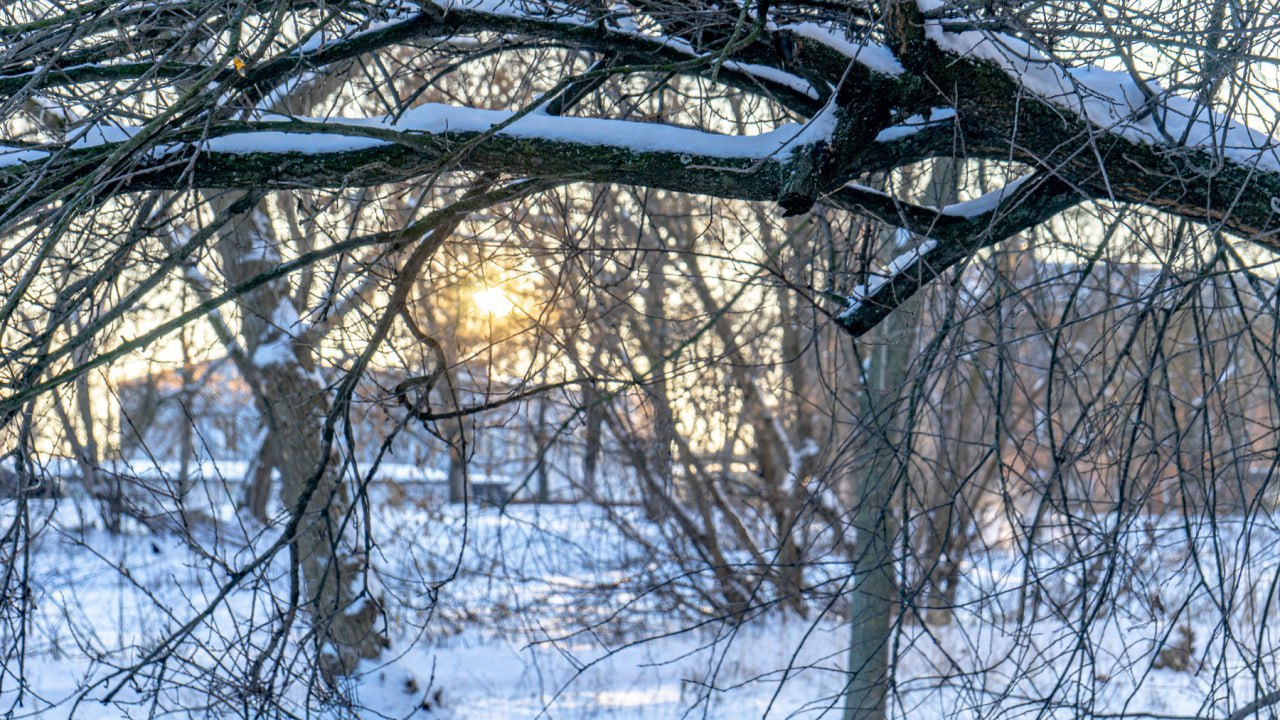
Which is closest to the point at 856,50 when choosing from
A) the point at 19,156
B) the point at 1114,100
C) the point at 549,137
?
the point at 1114,100

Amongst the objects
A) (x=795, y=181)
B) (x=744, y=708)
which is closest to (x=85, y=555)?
(x=744, y=708)

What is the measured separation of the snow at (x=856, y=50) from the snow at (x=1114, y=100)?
5.6 inches

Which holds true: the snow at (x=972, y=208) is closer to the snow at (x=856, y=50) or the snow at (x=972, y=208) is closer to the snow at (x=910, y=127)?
the snow at (x=910, y=127)

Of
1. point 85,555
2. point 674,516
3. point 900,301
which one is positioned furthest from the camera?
point 85,555

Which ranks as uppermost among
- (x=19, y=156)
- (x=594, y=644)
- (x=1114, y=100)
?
(x=1114, y=100)

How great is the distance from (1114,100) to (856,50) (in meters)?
0.85

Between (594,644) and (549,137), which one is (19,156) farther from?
(594,644)

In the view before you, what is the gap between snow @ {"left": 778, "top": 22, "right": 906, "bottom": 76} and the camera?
324 centimetres

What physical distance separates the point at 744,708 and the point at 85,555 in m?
10.7

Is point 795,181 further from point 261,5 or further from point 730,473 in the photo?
point 730,473

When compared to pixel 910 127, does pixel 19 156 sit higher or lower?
lower

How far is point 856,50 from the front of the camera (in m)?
3.25

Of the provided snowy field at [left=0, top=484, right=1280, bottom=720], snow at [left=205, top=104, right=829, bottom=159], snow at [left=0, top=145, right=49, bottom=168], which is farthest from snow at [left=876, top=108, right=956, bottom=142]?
snowy field at [left=0, top=484, right=1280, bottom=720]

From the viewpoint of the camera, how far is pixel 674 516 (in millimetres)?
10844
